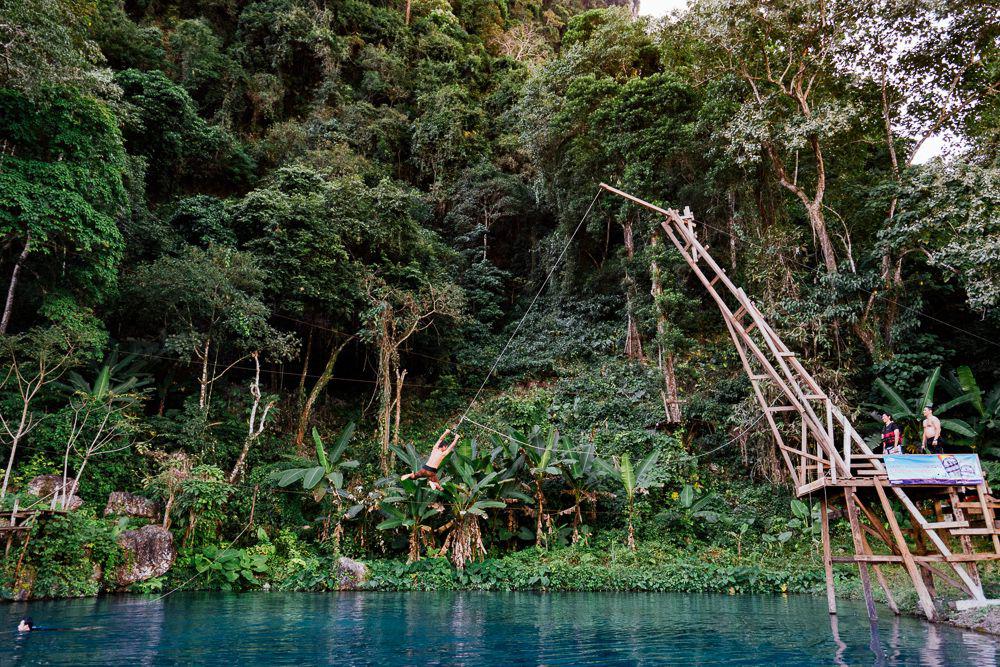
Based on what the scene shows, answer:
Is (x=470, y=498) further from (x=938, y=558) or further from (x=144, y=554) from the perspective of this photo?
(x=938, y=558)

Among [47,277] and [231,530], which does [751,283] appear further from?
[47,277]

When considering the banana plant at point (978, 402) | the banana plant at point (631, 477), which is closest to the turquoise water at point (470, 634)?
the banana plant at point (631, 477)

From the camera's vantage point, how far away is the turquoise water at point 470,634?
21.6 feet

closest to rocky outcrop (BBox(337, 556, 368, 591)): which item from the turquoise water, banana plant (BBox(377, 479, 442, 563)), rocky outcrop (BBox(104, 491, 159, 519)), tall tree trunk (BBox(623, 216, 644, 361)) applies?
banana plant (BBox(377, 479, 442, 563))

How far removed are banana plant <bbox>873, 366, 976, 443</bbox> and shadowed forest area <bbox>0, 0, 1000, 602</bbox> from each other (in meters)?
0.08

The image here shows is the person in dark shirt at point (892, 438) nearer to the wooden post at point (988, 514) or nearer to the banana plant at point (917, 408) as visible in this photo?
the wooden post at point (988, 514)

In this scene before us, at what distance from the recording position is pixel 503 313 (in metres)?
27.9

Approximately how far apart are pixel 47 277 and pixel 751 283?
63.7 ft

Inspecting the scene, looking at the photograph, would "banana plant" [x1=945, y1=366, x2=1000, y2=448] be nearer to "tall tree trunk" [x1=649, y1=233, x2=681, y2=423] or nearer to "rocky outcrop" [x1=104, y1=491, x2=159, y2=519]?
"tall tree trunk" [x1=649, y1=233, x2=681, y2=423]

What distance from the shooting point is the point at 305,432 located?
2250cm

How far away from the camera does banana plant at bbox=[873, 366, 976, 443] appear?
15.2 meters

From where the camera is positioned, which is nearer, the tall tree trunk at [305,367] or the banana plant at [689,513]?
the banana plant at [689,513]

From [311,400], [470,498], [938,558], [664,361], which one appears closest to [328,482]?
[470,498]

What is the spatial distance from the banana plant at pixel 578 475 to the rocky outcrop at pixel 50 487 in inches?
428
